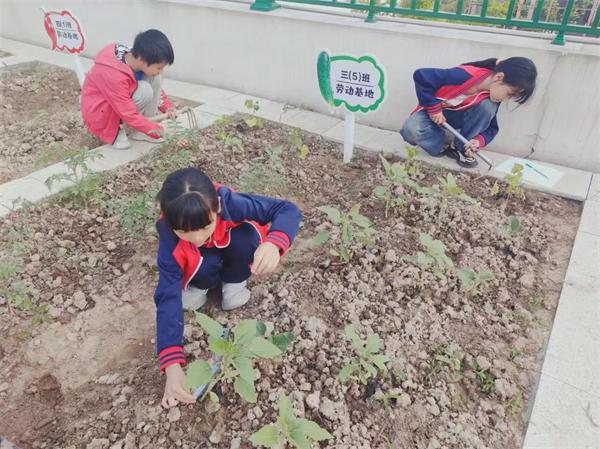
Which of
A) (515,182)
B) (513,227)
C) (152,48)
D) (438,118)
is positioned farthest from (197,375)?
(438,118)

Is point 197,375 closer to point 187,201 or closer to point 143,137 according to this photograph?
point 187,201

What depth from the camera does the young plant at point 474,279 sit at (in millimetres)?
2131

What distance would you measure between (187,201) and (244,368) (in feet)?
1.84

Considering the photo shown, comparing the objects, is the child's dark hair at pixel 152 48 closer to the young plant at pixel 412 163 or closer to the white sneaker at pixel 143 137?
the white sneaker at pixel 143 137

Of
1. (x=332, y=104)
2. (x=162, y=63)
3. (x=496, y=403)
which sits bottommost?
(x=496, y=403)

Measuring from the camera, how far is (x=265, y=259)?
167 cm

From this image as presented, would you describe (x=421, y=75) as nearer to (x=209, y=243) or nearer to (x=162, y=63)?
(x=162, y=63)

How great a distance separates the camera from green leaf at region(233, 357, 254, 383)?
1414mm

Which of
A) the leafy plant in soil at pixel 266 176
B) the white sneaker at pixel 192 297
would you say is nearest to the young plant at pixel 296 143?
the leafy plant in soil at pixel 266 176

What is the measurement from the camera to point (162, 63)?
3.02m

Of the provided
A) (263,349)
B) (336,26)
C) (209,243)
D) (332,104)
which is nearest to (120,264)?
(209,243)

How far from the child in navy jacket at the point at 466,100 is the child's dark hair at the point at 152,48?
1665 mm

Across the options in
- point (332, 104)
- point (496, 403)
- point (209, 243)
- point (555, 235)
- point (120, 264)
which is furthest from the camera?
point (332, 104)

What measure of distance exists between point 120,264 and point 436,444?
1.73 metres
